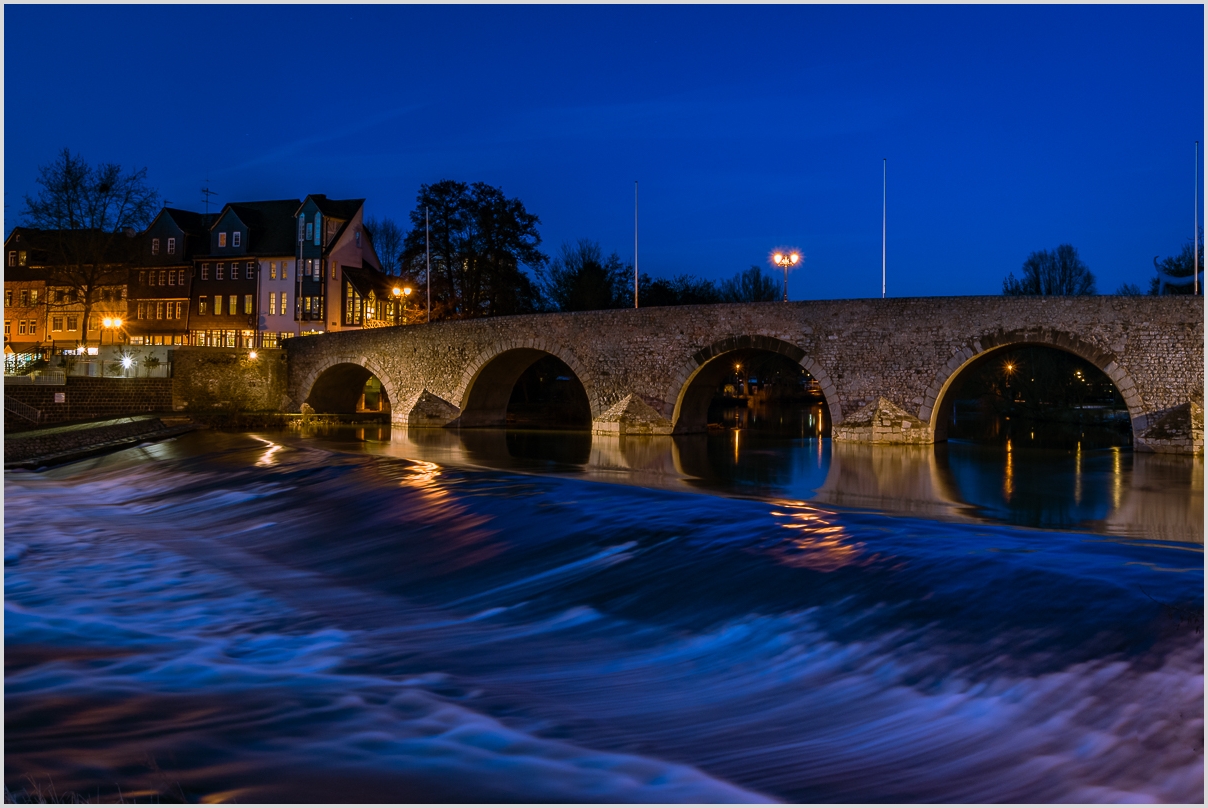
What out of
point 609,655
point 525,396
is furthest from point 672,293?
Answer: point 609,655

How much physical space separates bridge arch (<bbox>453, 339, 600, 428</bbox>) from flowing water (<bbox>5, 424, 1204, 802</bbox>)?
14.7 m

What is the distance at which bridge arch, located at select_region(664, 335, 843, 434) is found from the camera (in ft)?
75.6

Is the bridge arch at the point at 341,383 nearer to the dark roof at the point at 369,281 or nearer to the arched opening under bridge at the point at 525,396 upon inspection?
the arched opening under bridge at the point at 525,396

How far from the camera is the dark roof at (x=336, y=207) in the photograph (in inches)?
1766

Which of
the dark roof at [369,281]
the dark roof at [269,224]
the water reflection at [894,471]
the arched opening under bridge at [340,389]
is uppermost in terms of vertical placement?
the dark roof at [269,224]

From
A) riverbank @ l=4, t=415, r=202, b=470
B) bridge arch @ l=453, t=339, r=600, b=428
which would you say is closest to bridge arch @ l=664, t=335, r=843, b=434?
bridge arch @ l=453, t=339, r=600, b=428

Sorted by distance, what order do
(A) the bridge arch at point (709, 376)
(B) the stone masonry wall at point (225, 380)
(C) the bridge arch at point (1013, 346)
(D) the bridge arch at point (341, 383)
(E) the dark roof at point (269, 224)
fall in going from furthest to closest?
(E) the dark roof at point (269, 224), (B) the stone masonry wall at point (225, 380), (D) the bridge arch at point (341, 383), (A) the bridge arch at point (709, 376), (C) the bridge arch at point (1013, 346)

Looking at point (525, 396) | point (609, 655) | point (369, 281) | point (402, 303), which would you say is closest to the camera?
point (609, 655)

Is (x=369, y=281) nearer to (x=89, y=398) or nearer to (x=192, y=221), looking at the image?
(x=192, y=221)

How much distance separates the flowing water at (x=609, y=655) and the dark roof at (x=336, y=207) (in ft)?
115

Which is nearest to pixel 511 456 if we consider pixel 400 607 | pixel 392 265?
pixel 400 607

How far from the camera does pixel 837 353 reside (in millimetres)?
22656

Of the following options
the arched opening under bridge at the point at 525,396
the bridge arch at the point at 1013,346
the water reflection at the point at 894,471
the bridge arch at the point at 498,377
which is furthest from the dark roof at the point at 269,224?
the bridge arch at the point at 1013,346

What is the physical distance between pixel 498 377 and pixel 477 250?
12537mm
